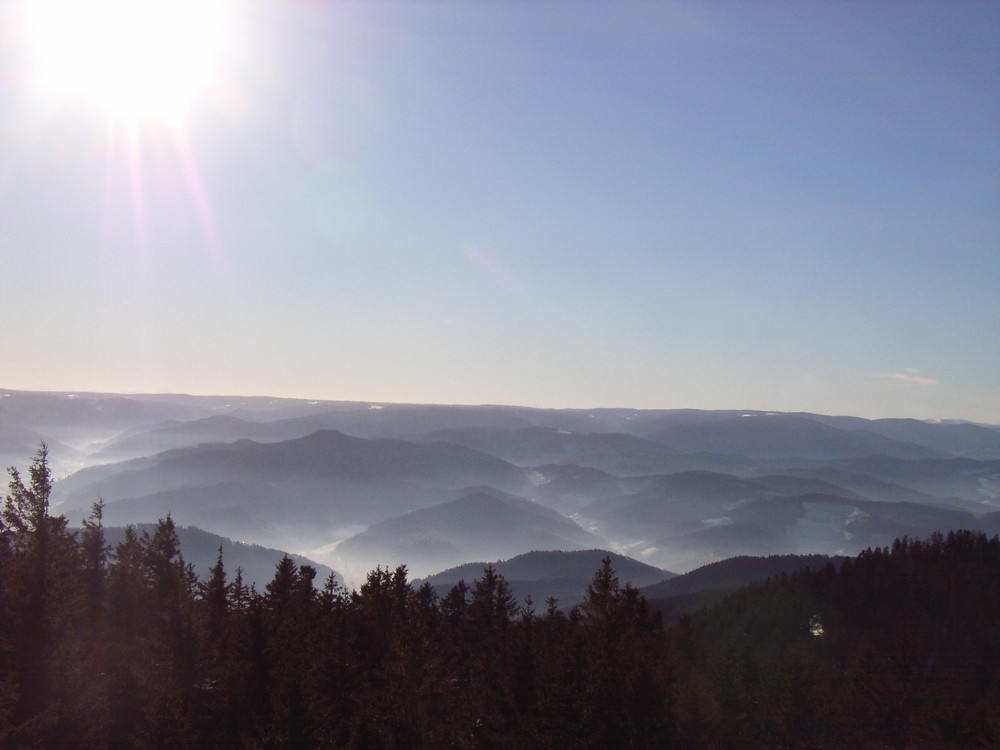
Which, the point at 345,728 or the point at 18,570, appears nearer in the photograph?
the point at 345,728

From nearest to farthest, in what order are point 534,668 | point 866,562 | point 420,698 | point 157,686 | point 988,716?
point 420,698 → point 157,686 → point 534,668 → point 988,716 → point 866,562

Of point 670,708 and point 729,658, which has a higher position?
point 670,708

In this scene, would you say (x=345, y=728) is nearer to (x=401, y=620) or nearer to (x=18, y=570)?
(x=401, y=620)

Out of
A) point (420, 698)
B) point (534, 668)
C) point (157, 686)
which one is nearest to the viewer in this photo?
point (420, 698)

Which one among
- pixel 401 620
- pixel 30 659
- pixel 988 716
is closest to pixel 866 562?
pixel 988 716

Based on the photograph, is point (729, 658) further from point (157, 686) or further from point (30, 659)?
point (30, 659)

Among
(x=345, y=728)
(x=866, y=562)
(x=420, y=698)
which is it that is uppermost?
(x=420, y=698)

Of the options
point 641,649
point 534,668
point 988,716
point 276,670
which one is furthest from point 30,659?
point 988,716
